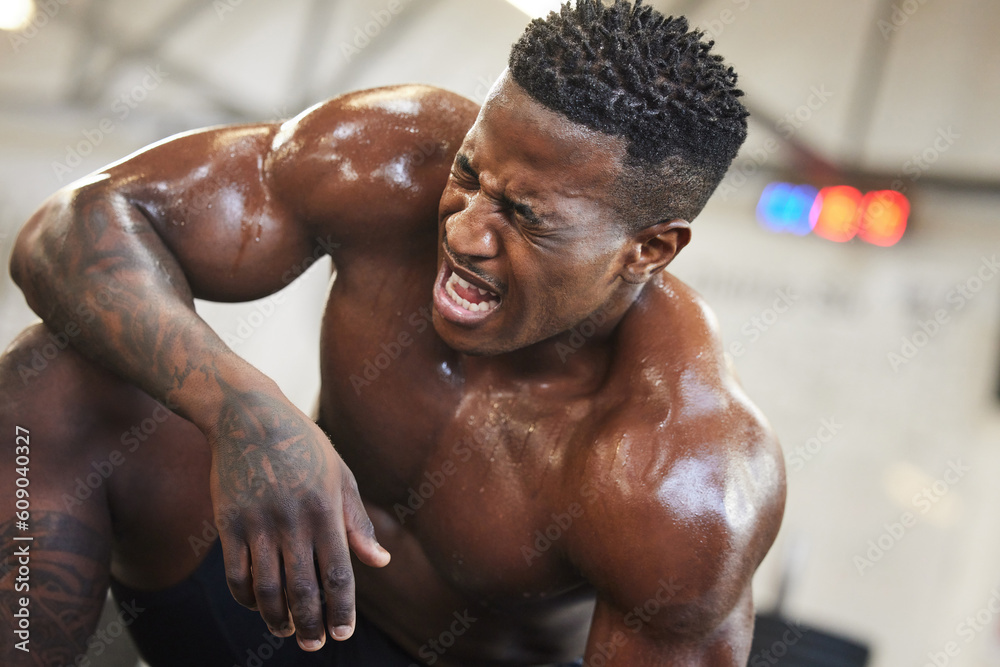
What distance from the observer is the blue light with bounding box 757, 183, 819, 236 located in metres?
3.77

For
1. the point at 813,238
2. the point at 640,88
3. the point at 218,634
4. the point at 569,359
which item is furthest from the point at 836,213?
the point at 218,634

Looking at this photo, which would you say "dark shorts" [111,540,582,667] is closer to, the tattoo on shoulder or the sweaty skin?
the sweaty skin

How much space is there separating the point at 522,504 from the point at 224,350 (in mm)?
356

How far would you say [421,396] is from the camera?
3.25ft

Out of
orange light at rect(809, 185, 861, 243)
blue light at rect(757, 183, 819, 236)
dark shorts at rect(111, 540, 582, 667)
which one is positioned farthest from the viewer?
blue light at rect(757, 183, 819, 236)

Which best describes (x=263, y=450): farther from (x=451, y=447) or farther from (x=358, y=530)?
(x=451, y=447)

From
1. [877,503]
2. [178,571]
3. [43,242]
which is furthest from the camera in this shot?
[877,503]

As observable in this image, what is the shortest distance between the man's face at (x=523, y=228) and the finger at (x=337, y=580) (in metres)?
0.25

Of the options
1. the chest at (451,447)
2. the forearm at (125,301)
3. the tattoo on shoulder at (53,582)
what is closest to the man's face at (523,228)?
the chest at (451,447)

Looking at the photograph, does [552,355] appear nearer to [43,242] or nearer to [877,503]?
[43,242]

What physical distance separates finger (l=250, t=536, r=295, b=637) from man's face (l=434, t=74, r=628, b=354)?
281 mm

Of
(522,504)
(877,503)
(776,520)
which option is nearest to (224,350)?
(522,504)

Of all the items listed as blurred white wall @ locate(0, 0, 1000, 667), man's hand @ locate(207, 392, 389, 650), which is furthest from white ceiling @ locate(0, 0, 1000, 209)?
man's hand @ locate(207, 392, 389, 650)

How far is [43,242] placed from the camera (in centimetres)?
90
